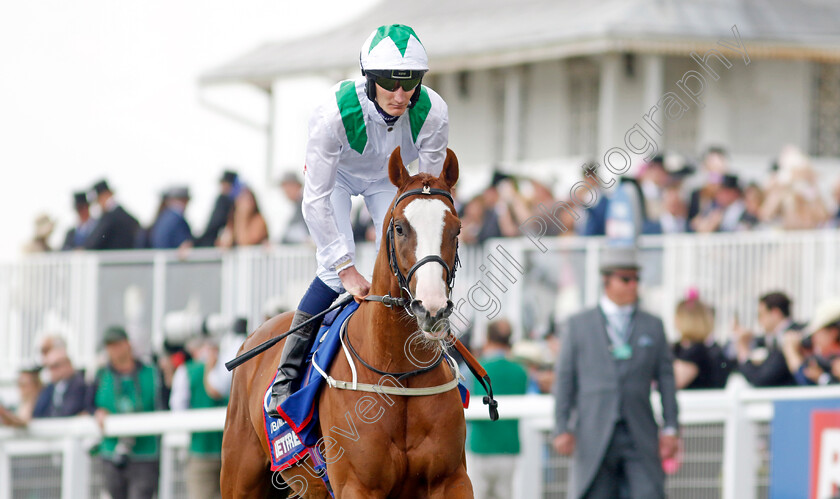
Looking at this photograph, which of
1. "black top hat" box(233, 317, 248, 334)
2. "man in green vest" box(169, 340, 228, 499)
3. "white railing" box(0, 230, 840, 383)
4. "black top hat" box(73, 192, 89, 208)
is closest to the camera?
"man in green vest" box(169, 340, 228, 499)

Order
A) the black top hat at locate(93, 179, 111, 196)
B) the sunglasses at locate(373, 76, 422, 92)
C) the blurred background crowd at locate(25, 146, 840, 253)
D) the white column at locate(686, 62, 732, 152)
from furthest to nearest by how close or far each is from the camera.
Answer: the white column at locate(686, 62, 732, 152), the black top hat at locate(93, 179, 111, 196), the blurred background crowd at locate(25, 146, 840, 253), the sunglasses at locate(373, 76, 422, 92)

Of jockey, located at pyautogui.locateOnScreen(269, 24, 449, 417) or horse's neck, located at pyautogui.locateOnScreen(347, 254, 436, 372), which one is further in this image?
jockey, located at pyautogui.locateOnScreen(269, 24, 449, 417)

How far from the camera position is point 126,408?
9656 millimetres

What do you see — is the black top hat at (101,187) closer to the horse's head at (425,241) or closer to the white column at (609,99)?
the white column at (609,99)

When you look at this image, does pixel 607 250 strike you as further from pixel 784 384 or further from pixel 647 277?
pixel 647 277

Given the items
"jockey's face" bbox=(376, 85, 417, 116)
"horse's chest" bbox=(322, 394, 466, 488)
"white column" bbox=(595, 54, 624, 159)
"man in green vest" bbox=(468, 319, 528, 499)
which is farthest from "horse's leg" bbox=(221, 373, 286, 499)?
"white column" bbox=(595, 54, 624, 159)

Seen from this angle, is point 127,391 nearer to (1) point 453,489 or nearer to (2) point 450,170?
(1) point 453,489

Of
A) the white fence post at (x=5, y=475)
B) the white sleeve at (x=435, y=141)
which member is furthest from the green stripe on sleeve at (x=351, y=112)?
the white fence post at (x=5, y=475)

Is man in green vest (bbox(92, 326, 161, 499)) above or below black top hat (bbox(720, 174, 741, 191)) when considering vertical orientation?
below

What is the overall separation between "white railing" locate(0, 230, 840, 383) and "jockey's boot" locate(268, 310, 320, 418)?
129 inches

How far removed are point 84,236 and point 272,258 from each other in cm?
256

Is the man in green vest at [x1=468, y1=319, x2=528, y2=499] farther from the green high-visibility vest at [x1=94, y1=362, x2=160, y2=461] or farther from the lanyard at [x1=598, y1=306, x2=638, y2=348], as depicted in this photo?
the green high-visibility vest at [x1=94, y1=362, x2=160, y2=461]

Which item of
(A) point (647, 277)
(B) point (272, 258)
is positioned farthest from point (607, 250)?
(B) point (272, 258)

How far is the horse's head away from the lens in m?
4.59
